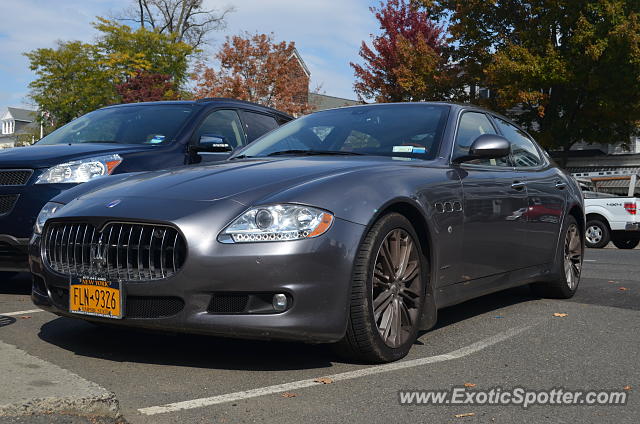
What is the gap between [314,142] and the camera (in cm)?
556

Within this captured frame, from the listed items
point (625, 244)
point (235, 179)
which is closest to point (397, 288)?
point (235, 179)

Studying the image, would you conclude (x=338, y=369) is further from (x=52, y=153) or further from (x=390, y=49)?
(x=390, y=49)

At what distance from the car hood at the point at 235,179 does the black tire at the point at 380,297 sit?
43 centimetres

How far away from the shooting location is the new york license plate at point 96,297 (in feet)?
13.0

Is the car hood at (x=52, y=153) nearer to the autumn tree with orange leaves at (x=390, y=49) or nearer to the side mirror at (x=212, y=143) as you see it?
the side mirror at (x=212, y=143)

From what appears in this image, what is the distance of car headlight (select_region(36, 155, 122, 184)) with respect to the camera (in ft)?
21.2

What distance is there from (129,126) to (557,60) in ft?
61.0

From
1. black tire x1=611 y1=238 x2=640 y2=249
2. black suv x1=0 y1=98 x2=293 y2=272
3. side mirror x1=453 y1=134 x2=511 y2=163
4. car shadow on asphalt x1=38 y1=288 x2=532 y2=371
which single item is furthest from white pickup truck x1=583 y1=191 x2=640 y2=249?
car shadow on asphalt x1=38 y1=288 x2=532 y2=371

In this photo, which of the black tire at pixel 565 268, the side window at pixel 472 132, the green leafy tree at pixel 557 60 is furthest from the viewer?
the green leafy tree at pixel 557 60

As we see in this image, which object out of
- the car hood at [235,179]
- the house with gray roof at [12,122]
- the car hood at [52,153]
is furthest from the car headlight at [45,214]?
the house with gray roof at [12,122]

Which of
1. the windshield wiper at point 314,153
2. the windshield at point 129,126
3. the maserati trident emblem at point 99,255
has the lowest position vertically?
the maserati trident emblem at point 99,255

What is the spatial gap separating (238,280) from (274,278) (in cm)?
17

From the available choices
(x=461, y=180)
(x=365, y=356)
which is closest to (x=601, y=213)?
(x=461, y=180)

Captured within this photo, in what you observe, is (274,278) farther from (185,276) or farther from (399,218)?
(399,218)
